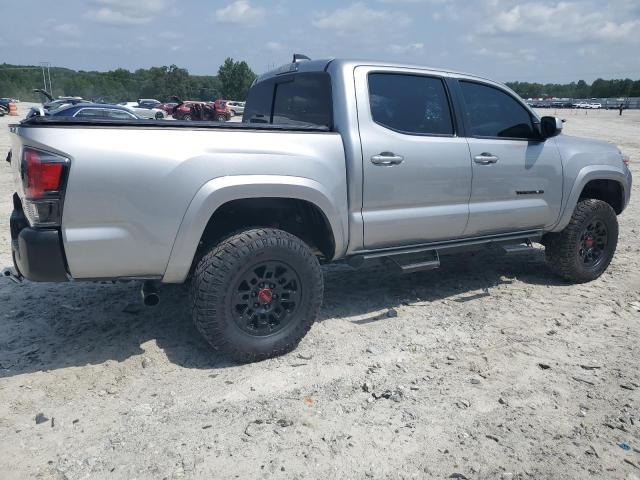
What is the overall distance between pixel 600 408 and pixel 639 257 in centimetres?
385

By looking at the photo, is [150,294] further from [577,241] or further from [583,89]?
[583,89]

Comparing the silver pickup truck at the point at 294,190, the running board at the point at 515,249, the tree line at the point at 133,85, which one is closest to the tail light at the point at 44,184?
the silver pickup truck at the point at 294,190

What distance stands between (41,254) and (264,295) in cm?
132

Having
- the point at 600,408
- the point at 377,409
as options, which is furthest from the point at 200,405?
the point at 600,408

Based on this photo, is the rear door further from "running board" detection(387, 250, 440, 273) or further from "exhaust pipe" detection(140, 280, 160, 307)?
"exhaust pipe" detection(140, 280, 160, 307)

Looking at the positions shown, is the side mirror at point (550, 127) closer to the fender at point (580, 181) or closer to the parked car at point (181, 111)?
the fender at point (580, 181)

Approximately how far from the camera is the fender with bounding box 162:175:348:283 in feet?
10.2

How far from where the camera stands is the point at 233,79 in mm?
80688

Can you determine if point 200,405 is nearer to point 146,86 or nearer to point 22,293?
point 22,293

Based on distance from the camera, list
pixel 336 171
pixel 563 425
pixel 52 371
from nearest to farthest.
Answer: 1. pixel 563 425
2. pixel 52 371
3. pixel 336 171

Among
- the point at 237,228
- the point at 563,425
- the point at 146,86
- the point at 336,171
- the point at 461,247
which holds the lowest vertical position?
the point at 563,425

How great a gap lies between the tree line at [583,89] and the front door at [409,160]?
110906 millimetres

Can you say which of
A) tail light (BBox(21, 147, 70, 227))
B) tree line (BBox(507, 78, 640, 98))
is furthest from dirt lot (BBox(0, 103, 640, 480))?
tree line (BBox(507, 78, 640, 98))

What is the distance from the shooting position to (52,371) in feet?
11.1
